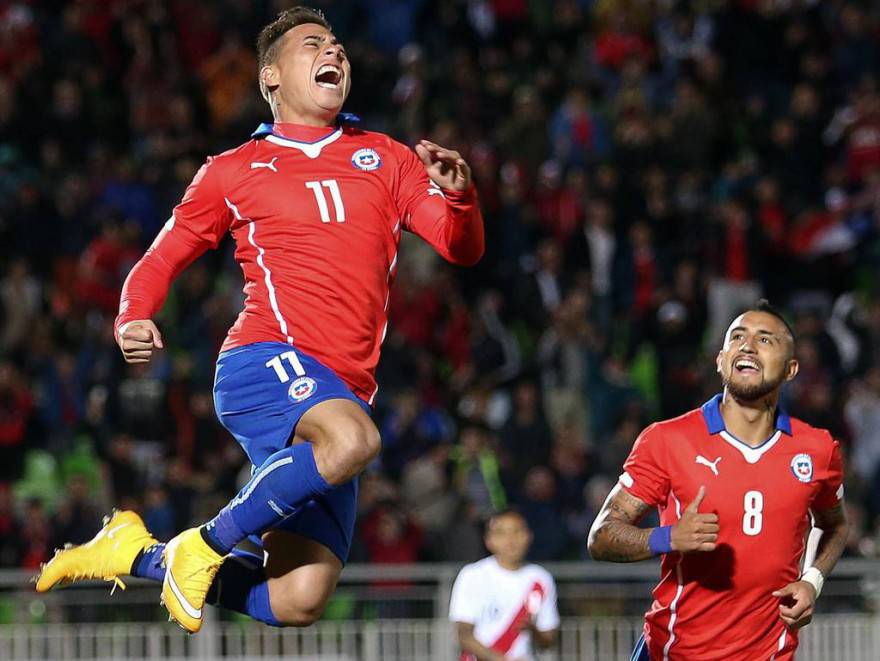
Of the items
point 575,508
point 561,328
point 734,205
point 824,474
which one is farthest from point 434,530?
point 824,474

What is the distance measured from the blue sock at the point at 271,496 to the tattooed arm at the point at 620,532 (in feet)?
3.41

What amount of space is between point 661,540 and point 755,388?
763mm

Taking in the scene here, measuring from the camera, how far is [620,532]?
20.2 feet

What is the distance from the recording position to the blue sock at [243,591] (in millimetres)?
6266

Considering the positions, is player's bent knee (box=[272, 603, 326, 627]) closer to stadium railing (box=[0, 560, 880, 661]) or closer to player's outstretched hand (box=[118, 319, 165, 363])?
player's outstretched hand (box=[118, 319, 165, 363])

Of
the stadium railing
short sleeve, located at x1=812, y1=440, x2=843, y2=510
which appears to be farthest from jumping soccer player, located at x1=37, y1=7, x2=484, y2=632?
the stadium railing

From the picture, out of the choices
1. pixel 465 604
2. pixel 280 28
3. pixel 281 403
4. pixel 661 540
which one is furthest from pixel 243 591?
pixel 465 604

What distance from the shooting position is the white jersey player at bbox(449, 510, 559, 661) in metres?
9.38

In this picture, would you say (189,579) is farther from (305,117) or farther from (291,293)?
(305,117)

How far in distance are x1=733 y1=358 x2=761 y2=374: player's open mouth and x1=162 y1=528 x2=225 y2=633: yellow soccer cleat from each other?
198cm

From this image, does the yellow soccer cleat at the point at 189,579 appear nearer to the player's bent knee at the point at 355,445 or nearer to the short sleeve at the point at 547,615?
the player's bent knee at the point at 355,445

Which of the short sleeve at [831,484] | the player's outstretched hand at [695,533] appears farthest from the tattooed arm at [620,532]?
the short sleeve at [831,484]

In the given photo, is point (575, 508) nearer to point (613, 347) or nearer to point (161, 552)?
point (613, 347)

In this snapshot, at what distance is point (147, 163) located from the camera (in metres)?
15.0
